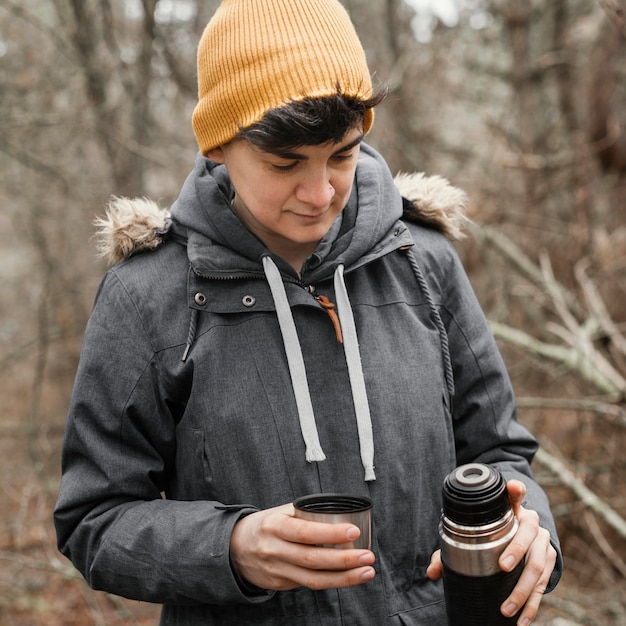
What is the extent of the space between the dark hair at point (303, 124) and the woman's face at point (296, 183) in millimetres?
23

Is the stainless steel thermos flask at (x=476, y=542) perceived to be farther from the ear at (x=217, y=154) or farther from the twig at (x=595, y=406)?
the twig at (x=595, y=406)

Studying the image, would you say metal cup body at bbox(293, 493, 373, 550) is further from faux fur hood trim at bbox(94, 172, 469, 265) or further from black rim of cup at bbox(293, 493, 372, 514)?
faux fur hood trim at bbox(94, 172, 469, 265)

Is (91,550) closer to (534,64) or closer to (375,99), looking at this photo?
(375,99)

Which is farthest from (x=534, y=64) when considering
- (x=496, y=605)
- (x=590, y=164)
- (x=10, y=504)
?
(x=10, y=504)

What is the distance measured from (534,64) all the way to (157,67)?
10.3 ft

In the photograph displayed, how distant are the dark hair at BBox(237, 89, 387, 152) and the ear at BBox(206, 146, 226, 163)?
0.22 m

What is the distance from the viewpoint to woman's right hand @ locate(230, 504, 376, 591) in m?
1.29

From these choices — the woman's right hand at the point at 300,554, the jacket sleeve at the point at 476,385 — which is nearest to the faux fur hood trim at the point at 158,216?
the jacket sleeve at the point at 476,385

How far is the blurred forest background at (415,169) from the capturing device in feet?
13.7

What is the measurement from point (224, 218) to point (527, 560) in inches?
39.7

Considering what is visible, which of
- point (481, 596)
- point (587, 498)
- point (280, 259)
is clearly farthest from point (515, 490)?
point (587, 498)

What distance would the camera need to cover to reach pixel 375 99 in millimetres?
1640

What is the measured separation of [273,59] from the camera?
1599 millimetres

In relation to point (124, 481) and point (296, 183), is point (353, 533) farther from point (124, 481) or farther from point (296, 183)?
point (296, 183)
